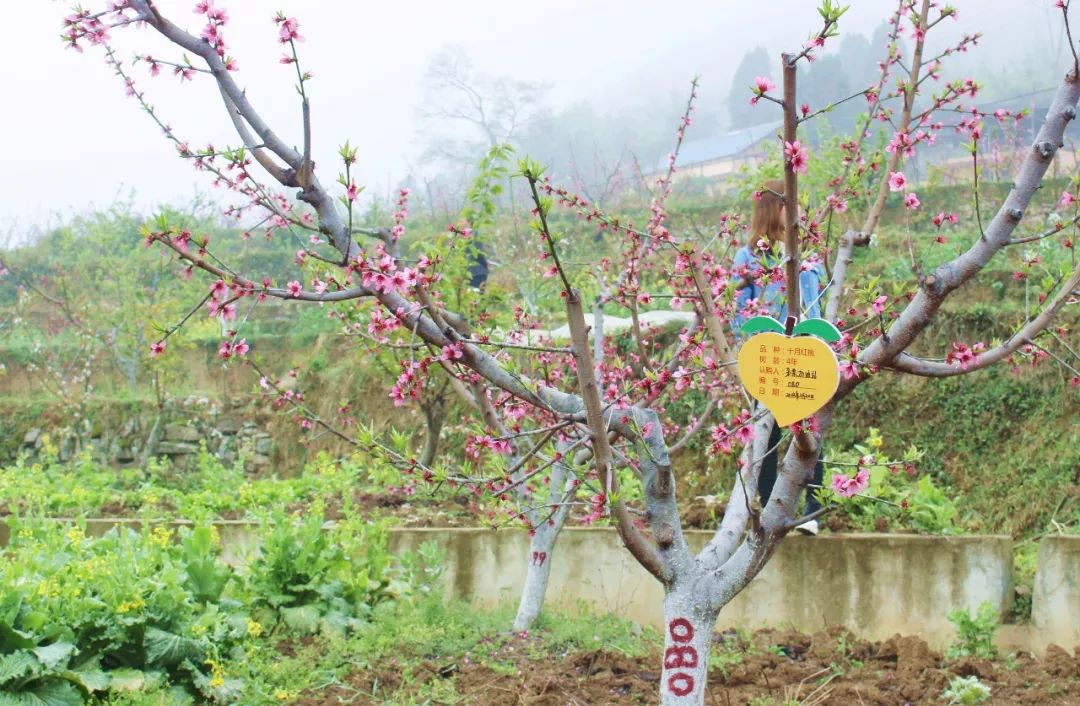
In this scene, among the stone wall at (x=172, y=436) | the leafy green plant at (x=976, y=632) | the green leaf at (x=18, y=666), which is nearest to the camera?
the green leaf at (x=18, y=666)

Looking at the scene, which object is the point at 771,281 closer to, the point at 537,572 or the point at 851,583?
the point at 537,572

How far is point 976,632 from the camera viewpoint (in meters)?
4.25

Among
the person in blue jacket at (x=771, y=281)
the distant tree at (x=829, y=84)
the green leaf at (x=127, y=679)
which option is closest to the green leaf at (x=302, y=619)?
the green leaf at (x=127, y=679)

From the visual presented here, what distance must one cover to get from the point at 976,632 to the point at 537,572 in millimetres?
1942

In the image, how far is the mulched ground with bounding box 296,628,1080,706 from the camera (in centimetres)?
345

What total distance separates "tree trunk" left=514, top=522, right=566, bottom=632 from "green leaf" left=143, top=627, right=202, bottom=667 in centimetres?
139

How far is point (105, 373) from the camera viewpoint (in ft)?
42.8

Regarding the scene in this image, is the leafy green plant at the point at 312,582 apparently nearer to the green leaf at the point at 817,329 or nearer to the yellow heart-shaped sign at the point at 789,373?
the yellow heart-shaped sign at the point at 789,373

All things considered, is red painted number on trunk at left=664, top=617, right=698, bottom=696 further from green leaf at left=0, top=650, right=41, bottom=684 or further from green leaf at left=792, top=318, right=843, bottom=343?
green leaf at left=0, top=650, right=41, bottom=684

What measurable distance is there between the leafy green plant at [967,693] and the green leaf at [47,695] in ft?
10.3

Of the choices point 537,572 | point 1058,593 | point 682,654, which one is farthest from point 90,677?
point 1058,593

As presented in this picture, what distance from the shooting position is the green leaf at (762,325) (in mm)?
2300

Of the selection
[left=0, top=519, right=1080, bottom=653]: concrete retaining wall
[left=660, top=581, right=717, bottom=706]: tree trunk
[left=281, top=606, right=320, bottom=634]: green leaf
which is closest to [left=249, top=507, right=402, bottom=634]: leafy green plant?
[left=281, top=606, right=320, bottom=634]: green leaf

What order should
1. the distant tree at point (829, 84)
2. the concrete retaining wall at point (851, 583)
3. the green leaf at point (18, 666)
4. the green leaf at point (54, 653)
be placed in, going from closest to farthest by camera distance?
the green leaf at point (18, 666)
the green leaf at point (54, 653)
the concrete retaining wall at point (851, 583)
the distant tree at point (829, 84)
